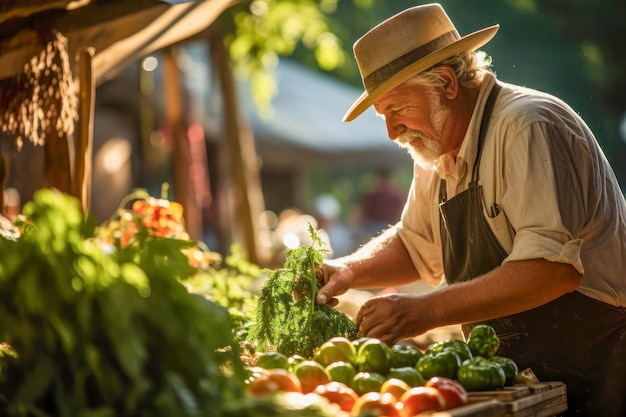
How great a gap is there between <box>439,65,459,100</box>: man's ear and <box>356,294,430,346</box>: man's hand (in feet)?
3.11

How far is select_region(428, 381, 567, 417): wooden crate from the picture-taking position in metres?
2.49

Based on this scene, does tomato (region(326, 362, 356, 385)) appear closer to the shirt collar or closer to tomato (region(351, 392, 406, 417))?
tomato (region(351, 392, 406, 417))

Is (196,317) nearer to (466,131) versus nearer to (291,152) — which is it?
(466,131)

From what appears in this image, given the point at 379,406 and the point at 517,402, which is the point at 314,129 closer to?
the point at 517,402

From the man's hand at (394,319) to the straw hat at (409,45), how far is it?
94 centimetres

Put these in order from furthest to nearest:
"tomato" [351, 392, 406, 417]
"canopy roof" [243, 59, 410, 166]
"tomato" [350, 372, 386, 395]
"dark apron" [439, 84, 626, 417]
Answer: "canopy roof" [243, 59, 410, 166] < "dark apron" [439, 84, 626, 417] < "tomato" [350, 372, 386, 395] < "tomato" [351, 392, 406, 417]

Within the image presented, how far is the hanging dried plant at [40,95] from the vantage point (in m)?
4.15

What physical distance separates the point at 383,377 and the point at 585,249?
4.12 ft

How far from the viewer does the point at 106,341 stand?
2.15 metres

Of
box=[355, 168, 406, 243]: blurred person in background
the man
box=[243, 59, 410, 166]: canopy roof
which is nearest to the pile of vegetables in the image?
the man

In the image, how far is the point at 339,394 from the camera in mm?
2586

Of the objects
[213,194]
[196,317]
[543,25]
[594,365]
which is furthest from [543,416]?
[543,25]

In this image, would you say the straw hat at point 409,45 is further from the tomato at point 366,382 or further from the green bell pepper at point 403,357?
the tomato at point 366,382

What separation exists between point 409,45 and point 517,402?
1771mm
